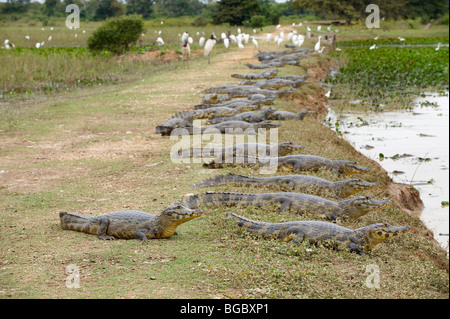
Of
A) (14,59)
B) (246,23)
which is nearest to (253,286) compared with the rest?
(14,59)

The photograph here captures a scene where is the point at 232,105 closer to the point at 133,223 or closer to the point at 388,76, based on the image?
the point at 133,223

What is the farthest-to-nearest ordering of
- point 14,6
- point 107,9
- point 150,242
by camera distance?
point 107,9, point 14,6, point 150,242

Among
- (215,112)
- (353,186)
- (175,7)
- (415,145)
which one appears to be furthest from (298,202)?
(175,7)

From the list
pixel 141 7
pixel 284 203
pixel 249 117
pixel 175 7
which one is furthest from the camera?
pixel 175 7

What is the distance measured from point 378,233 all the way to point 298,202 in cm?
107

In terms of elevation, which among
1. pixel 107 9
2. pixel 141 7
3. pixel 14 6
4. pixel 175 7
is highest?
pixel 175 7

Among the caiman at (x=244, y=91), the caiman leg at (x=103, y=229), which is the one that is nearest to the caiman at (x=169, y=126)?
the caiman at (x=244, y=91)

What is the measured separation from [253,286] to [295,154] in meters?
4.08

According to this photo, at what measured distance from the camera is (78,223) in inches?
189

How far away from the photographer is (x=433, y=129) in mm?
12141

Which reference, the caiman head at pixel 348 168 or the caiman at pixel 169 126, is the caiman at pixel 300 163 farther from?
the caiman at pixel 169 126

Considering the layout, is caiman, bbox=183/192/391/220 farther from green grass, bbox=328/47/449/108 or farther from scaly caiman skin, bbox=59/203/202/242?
green grass, bbox=328/47/449/108

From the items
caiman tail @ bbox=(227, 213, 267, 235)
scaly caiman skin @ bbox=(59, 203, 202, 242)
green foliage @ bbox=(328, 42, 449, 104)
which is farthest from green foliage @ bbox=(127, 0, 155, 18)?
caiman tail @ bbox=(227, 213, 267, 235)

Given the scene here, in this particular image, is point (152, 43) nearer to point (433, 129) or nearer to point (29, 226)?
point (433, 129)
